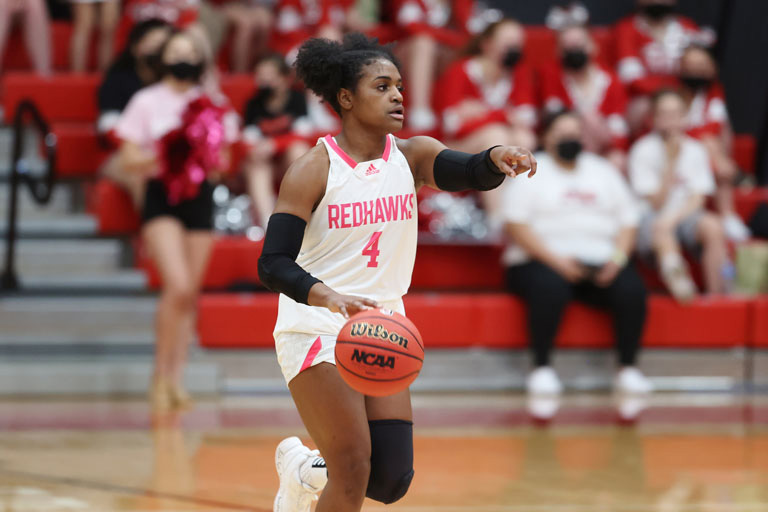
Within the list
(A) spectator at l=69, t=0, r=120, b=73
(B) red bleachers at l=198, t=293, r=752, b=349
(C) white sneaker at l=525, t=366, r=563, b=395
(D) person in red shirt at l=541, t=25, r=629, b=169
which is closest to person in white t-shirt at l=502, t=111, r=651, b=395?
(C) white sneaker at l=525, t=366, r=563, b=395

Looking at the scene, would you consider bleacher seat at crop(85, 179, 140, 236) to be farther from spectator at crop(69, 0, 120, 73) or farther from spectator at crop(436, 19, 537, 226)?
spectator at crop(436, 19, 537, 226)

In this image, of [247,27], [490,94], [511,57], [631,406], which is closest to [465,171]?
[631,406]

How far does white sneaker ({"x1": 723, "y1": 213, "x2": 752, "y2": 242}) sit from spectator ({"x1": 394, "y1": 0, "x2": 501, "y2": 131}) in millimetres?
2315

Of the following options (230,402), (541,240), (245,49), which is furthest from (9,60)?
(541,240)

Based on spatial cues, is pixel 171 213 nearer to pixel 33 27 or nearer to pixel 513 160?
pixel 33 27

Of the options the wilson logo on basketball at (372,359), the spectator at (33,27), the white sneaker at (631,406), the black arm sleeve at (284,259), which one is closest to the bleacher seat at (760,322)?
the white sneaker at (631,406)

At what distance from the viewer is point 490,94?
8.45 m

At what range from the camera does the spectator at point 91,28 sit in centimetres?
895

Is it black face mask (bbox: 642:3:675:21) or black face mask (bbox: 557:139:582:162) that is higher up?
black face mask (bbox: 642:3:675:21)

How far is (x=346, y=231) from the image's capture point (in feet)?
11.0

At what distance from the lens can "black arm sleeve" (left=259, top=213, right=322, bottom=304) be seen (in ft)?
10.3

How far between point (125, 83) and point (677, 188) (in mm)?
3927

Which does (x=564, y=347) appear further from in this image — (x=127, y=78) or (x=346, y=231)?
(x=346, y=231)

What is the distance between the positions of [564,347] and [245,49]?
12.2 feet
